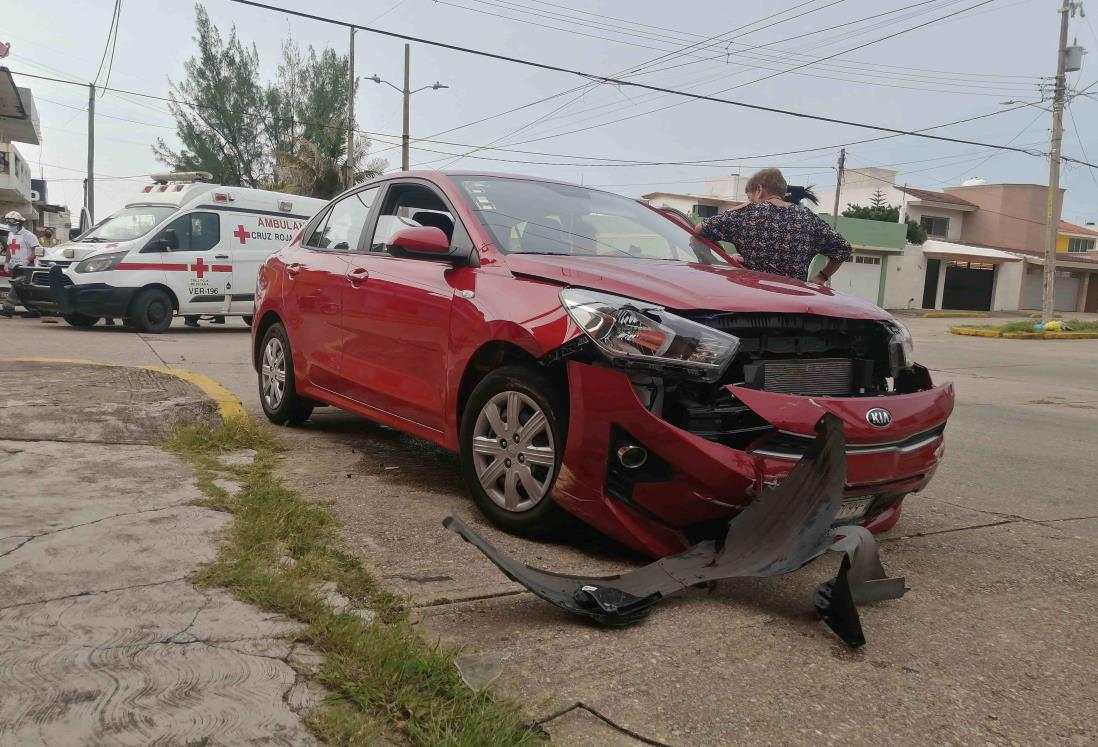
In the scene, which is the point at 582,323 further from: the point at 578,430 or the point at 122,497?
the point at 122,497

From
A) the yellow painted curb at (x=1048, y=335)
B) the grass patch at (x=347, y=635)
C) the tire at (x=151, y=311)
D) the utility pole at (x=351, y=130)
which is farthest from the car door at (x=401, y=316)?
the utility pole at (x=351, y=130)

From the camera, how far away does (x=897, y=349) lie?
12.3ft

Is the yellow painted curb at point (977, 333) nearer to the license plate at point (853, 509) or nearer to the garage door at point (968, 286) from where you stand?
the garage door at point (968, 286)

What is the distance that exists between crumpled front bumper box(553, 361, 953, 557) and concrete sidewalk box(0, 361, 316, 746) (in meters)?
1.20

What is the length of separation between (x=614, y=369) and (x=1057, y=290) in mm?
56251

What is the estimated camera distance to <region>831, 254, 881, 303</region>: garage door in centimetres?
4166

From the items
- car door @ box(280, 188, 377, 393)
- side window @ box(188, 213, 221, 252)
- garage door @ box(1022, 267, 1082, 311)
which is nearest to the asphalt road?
car door @ box(280, 188, 377, 393)

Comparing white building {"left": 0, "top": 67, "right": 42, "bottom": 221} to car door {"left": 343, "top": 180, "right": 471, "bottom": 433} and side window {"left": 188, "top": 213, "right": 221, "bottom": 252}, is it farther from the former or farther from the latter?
car door {"left": 343, "top": 180, "right": 471, "bottom": 433}

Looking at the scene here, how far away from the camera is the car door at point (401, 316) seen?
4.26 metres

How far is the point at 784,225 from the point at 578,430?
9.53 ft

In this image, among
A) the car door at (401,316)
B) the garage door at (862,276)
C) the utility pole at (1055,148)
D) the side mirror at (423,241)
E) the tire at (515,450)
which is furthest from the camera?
the garage door at (862,276)

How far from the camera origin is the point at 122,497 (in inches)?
154

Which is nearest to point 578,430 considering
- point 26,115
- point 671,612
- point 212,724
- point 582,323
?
point 582,323

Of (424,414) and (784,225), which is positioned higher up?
(784,225)
